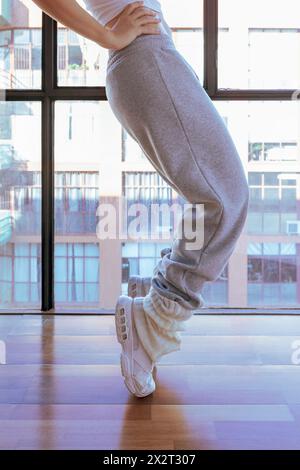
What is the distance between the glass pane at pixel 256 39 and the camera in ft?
6.83

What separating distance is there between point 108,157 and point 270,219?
66cm

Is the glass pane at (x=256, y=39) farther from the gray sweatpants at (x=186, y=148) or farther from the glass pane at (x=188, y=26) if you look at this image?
the gray sweatpants at (x=186, y=148)

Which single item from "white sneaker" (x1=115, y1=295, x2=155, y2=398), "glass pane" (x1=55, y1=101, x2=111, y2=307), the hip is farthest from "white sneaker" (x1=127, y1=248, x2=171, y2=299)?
"glass pane" (x1=55, y1=101, x2=111, y2=307)

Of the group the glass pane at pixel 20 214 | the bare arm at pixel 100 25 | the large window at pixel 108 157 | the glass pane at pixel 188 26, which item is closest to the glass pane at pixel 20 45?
the large window at pixel 108 157

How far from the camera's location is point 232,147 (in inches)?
48.6

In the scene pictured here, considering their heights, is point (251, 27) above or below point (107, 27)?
above

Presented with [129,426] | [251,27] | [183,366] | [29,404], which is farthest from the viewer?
[251,27]

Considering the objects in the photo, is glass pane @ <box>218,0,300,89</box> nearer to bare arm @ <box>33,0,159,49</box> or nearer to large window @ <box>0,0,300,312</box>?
large window @ <box>0,0,300,312</box>

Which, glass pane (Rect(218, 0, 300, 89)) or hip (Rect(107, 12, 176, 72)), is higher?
glass pane (Rect(218, 0, 300, 89))

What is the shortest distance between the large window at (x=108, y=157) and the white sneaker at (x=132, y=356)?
0.80m

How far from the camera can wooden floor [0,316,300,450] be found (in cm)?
106
